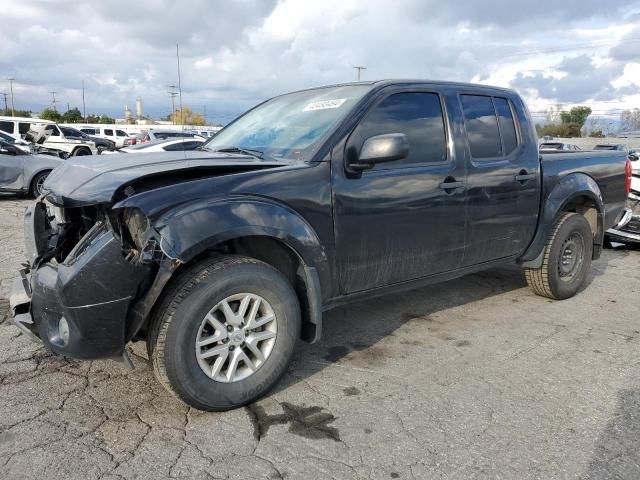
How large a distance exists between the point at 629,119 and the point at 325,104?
91980 mm

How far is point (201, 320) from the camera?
275 centimetres

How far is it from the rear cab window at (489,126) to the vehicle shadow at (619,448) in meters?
2.00

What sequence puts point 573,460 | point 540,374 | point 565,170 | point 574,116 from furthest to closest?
point 574,116
point 565,170
point 540,374
point 573,460

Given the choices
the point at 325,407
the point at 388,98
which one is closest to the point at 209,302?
the point at 325,407

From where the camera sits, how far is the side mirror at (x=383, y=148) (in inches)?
123

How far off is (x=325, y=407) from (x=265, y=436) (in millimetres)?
433

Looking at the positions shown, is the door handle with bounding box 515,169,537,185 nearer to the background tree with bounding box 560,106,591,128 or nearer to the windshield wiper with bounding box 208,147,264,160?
the windshield wiper with bounding box 208,147,264,160

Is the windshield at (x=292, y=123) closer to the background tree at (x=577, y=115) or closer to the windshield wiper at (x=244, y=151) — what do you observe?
the windshield wiper at (x=244, y=151)

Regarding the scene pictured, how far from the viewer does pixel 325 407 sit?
303 cm

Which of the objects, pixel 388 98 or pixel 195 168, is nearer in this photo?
pixel 195 168

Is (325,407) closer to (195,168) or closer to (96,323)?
(96,323)

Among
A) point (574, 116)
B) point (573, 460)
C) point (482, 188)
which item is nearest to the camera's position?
point (573, 460)

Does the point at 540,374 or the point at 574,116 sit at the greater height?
the point at 574,116

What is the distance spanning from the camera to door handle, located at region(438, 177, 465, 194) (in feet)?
12.3
